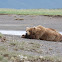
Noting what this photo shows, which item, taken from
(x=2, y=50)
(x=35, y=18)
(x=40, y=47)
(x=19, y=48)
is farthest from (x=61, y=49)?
(x=35, y=18)

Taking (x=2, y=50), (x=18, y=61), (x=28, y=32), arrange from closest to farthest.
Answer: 1. (x=18, y=61)
2. (x=2, y=50)
3. (x=28, y=32)

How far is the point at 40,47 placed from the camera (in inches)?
390

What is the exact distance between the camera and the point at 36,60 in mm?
7887

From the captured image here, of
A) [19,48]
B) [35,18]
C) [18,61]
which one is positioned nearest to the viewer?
[18,61]

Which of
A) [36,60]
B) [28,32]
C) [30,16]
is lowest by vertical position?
[36,60]

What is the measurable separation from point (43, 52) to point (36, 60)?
4.25 ft

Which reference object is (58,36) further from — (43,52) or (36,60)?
(36,60)

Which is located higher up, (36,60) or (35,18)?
(35,18)

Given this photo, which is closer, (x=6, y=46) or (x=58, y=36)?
(x=6, y=46)

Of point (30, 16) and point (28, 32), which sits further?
point (30, 16)

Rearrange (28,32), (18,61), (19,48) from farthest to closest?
(28,32), (19,48), (18,61)

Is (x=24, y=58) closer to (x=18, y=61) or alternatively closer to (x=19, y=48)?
(x=18, y=61)

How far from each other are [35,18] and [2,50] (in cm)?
1640

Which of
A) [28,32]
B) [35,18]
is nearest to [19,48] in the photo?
[28,32]
